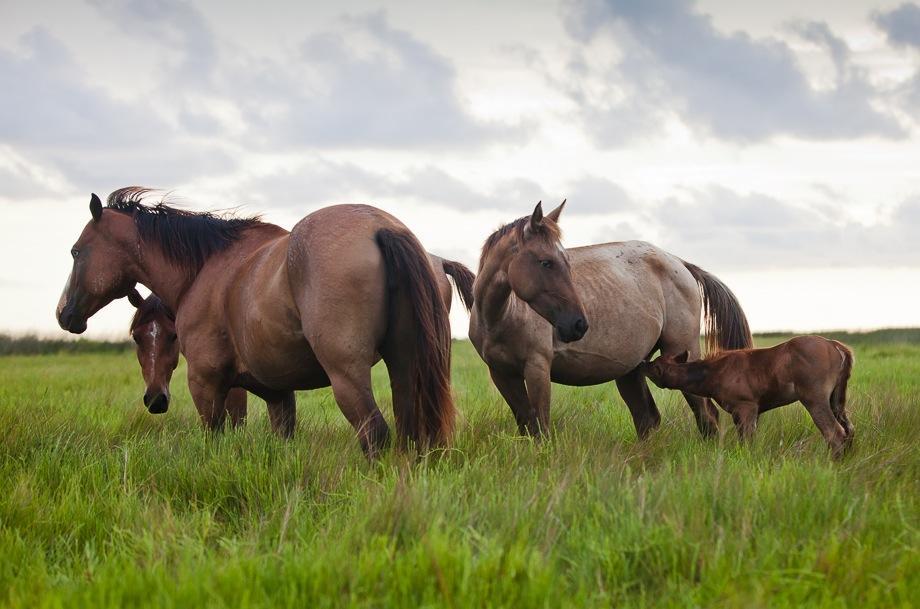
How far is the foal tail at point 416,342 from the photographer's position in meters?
5.29

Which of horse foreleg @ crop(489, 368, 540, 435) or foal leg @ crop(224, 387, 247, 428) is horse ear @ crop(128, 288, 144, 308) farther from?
horse foreleg @ crop(489, 368, 540, 435)

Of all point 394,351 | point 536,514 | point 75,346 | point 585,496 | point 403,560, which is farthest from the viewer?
point 75,346

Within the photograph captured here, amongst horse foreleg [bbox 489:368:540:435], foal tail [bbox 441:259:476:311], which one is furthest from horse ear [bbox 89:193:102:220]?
horse foreleg [bbox 489:368:540:435]

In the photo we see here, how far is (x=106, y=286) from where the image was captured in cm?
723

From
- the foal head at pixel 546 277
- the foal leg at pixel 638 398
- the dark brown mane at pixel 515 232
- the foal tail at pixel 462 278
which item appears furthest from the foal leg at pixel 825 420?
the foal tail at pixel 462 278

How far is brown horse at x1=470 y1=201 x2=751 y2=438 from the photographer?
5.94 m

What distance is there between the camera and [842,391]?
21.6 feet

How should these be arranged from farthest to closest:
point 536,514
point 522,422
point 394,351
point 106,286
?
point 106,286 → point 522,422 → point 394,351 → point 536,514

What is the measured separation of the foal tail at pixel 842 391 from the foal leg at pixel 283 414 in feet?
14.5

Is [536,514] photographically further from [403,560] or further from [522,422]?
[522,422]

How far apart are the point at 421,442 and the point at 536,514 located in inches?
72.1

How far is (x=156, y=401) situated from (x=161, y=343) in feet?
1.82

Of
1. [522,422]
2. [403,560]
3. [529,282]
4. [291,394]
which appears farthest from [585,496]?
[291,394]

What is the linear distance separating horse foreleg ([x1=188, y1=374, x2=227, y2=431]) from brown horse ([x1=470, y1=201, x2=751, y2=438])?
2083mm
